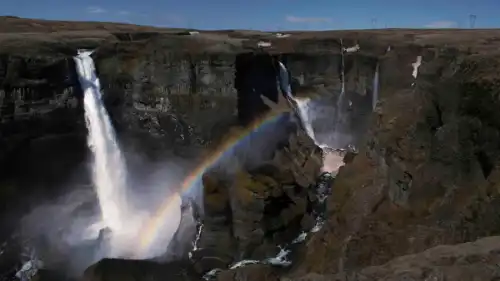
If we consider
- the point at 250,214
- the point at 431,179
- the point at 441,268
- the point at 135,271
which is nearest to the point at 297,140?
the point at 250,214

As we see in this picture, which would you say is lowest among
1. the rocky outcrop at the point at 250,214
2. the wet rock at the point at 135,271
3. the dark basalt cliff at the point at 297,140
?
the wet rock at the point at 135,271

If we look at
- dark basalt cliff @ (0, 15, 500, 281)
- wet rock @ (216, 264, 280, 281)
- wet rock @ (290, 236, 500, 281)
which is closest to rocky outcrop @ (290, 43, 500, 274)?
dark basalt cliff @ (0, 15, 500, 281)

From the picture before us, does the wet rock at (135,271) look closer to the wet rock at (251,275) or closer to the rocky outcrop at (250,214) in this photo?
the rocky outcrop at (250,214)

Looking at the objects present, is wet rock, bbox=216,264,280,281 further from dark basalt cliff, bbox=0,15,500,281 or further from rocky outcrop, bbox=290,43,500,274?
rocky outcrop, bbox=290,43,500,274

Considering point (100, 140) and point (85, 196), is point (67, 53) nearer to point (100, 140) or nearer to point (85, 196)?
point (100, 140)

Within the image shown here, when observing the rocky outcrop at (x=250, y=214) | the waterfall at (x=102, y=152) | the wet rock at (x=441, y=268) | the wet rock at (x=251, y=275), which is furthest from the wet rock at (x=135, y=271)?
the wet rock at (x=441, y=268)

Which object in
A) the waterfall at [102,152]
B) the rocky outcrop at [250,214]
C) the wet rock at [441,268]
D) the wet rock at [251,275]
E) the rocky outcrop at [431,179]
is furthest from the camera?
the waterfall at [102,152]

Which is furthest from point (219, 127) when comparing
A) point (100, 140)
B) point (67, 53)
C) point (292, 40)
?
point (292, 40)

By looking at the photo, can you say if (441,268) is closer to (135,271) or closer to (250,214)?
(135,271)
